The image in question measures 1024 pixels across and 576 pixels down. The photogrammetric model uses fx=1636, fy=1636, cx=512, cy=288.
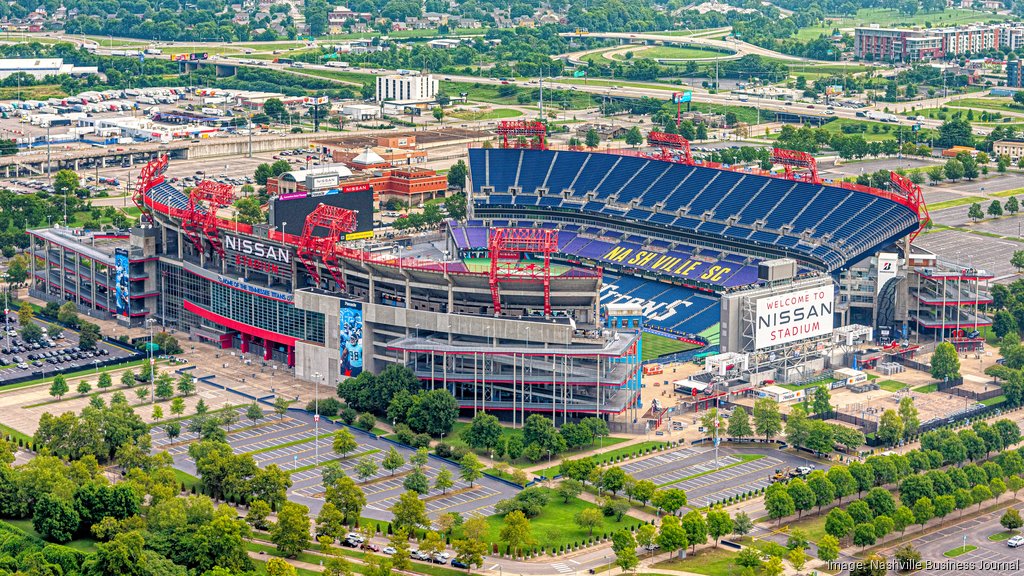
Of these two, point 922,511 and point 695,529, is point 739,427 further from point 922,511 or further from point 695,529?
point 695,529

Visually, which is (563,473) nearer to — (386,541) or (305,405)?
(386,541)

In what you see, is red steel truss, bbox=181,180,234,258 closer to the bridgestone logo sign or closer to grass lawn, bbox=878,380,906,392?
the bridgestone logo sign

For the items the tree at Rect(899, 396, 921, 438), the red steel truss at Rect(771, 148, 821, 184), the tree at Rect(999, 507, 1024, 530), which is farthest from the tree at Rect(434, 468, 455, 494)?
the red steel truss at Rect(771, 148, 821, 184)

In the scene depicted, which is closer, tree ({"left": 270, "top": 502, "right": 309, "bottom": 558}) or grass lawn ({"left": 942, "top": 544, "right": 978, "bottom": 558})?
tree ({"left": 270, "top": 502, "right": 309, "bottom": 558})

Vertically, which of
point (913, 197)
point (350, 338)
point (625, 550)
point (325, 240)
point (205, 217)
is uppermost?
point (913, 197)

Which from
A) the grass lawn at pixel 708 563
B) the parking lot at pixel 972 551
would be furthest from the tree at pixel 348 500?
the parking lot at pixel 972 551

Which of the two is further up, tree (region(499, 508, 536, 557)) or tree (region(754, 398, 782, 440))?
tree (region(754, 398, 782, 440))

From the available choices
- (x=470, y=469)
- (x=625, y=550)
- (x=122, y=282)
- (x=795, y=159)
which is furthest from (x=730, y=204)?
(x=625, y=550)

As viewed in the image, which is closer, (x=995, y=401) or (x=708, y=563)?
(x=708, y=563)
